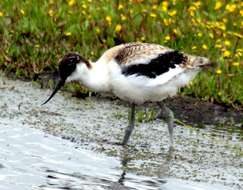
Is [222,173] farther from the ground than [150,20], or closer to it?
closer to it

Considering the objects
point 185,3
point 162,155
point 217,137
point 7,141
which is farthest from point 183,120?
point 185,3

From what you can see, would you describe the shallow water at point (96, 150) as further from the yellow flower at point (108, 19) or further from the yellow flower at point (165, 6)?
the yellow flower at point (165, 6)

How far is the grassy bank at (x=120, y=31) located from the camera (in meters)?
11.4

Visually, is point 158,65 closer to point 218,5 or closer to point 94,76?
point 94,76

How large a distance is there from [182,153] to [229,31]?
3557mm

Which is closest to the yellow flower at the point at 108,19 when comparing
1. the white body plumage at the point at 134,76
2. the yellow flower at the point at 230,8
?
the yellow flower at the point at 230,8

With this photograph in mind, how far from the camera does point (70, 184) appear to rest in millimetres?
8086

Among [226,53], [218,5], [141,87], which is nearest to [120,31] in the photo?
[226,53]

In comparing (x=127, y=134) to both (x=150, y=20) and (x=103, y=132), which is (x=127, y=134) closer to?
(x=103, y=132)

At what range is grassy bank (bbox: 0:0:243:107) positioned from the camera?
1142 cm

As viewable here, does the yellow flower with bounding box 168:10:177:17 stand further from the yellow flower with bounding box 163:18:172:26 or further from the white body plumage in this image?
the white body plumage

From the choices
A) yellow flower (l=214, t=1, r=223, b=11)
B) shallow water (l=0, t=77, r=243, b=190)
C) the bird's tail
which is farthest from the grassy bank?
the bird's tail

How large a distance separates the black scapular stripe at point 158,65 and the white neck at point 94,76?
0.23 meters

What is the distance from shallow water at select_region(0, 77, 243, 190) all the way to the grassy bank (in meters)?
0.63
